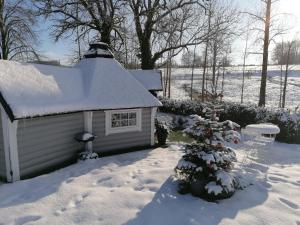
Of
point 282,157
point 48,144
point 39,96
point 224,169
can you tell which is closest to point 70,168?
point 48,144

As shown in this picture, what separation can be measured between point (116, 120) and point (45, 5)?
15122mm

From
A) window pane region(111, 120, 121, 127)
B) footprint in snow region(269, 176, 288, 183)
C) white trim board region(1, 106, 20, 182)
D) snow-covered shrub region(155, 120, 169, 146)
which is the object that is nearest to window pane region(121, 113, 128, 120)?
window pane region(111, 120, 121, 127)

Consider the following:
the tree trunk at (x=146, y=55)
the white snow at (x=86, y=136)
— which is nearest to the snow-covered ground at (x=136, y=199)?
the white snow at (x=86, y=136)

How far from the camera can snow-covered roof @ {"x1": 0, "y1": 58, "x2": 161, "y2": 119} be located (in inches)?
271

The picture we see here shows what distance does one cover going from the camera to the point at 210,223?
4805mm

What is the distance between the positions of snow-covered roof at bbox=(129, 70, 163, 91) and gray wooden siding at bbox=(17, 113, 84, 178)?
8054mm

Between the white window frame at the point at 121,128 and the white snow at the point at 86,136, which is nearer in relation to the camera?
the white snow at the point at 86,136

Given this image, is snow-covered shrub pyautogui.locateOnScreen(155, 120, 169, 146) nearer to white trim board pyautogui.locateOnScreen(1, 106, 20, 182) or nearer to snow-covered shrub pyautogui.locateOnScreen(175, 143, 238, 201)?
snow-covered shrub pyautogui.locateOnScreen(175, 143, 238, 201)

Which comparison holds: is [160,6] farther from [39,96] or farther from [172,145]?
[39,96]

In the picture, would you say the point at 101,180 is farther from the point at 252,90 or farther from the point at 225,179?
the point at 252,90

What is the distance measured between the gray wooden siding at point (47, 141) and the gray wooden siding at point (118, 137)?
58 centimetres

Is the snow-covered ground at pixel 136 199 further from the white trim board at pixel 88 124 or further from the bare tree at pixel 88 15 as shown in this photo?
the bare tree at pixel 88 15

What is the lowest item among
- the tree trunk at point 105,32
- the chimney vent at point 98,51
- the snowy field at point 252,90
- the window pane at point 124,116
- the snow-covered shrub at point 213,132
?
the snowy field at point 252,90

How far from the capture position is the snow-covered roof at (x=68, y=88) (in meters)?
6.88
